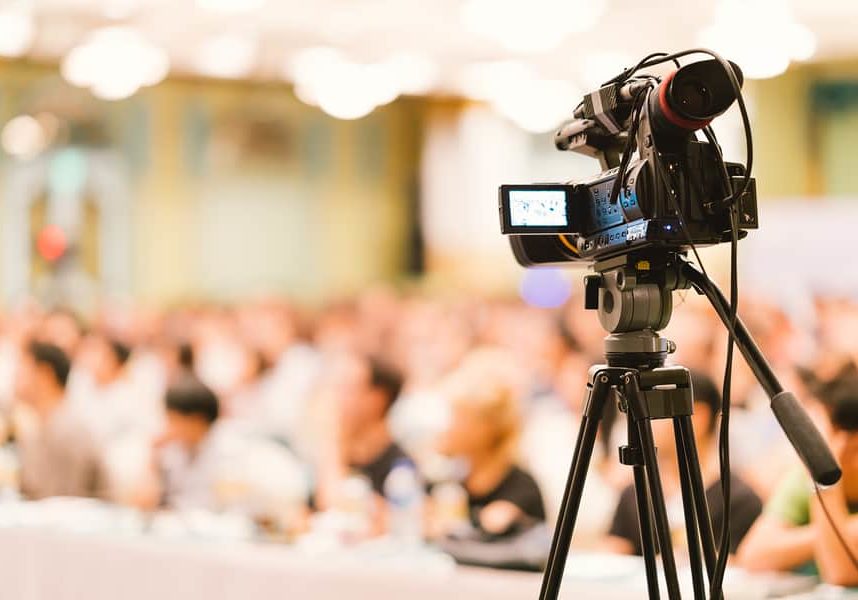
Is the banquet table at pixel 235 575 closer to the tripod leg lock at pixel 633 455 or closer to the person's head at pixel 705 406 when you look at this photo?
the person's head at pixel 705 406

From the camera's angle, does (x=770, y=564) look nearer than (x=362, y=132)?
Yes

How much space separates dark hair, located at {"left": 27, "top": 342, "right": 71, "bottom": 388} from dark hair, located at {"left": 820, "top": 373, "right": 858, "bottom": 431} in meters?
3.07

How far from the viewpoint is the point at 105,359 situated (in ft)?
17.7

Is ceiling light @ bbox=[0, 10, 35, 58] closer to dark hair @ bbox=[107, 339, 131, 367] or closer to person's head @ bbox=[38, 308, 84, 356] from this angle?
person's head @ bbox=[38, 308, 84, 356]

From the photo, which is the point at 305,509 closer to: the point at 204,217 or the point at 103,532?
the point at 103,532

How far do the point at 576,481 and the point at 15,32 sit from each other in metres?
7.50

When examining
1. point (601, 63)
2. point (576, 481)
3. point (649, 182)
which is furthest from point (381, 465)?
point (601, 63)

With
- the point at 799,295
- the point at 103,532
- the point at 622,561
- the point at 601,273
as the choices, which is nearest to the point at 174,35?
the point at 799,295

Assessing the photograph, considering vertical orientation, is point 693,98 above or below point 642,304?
above

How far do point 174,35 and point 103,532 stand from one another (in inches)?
224

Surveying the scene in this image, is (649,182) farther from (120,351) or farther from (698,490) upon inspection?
(120,351)

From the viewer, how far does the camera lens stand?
1.19 meters

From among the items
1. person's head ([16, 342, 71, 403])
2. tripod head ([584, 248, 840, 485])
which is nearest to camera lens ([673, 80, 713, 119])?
tripod head ([584, 248, 840, 485])

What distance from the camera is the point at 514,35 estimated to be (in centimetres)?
721
